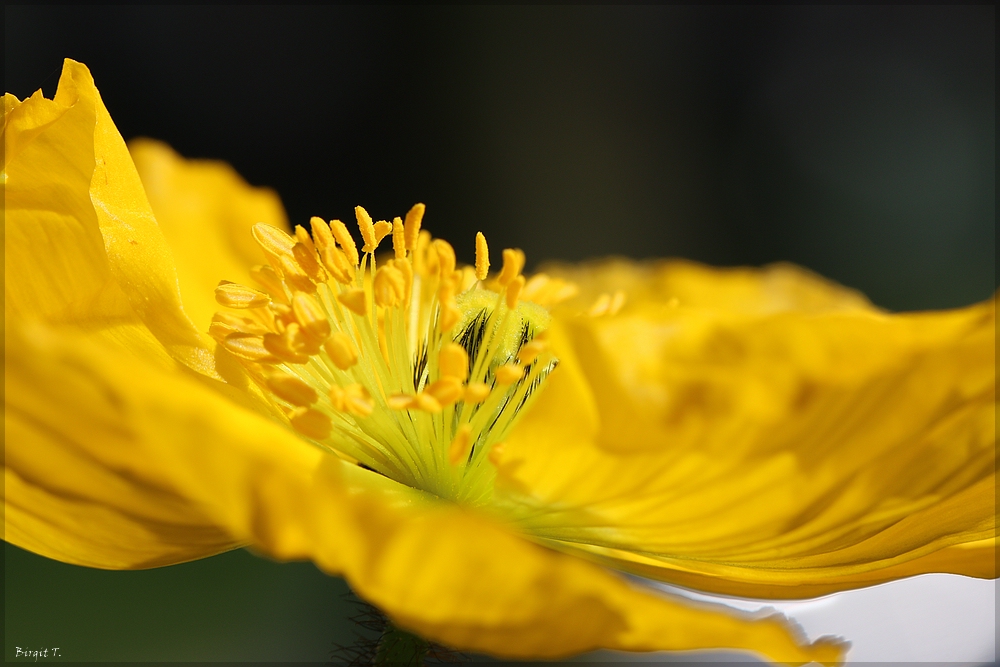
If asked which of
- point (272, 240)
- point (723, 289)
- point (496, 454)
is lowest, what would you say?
point (496, 454)

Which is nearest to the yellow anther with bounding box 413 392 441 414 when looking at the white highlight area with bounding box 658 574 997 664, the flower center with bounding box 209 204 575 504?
the flower center with bounding box 209 204 575 504

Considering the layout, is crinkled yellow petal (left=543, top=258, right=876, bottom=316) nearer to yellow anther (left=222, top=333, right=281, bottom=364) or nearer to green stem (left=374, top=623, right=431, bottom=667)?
yellow anther (left=222, top=333, right=281, bottom=364)

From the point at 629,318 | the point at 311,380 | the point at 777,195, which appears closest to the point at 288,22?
the point at 777,195

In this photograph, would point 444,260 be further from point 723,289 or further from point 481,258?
point 723,289

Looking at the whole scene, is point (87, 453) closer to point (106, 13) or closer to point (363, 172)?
point (363, 172)

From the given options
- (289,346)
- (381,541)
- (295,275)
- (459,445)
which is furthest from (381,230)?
(381,541)

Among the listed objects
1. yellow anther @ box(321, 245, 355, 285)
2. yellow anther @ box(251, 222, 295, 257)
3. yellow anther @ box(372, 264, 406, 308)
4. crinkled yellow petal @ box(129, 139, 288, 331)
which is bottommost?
yellow anther @ box(372, 264, 406, 308)
